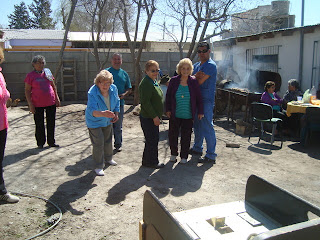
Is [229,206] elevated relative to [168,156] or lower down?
elevated

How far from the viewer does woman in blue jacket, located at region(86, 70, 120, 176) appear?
451 cm

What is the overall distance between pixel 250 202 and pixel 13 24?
2338 inches

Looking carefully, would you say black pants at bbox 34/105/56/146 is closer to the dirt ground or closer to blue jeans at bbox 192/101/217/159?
the dirt ground

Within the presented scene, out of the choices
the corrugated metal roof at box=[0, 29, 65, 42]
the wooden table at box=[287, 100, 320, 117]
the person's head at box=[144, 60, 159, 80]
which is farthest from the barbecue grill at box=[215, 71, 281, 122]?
the corrugated metal roof at box=[0, 29, 65, 42]

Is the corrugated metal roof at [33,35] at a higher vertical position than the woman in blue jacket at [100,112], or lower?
higher

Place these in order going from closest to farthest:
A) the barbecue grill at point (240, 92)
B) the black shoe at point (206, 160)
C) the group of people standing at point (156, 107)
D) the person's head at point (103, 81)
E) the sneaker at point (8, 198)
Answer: the sneaker at point (8, 198), the person's head at point (103, 81), the group of people standing at point (156, 107), the black shoe at point (206, 160), the barbecue grill at point (240, 92)

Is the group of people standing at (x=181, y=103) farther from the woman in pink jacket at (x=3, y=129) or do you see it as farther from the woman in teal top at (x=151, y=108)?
the woman in pink jacket at (x=3, y=129)

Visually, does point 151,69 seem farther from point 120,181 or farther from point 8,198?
point 8,198

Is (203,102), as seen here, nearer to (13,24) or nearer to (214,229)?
(214,229)

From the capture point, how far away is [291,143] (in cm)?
708

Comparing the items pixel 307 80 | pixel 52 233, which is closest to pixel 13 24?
pixel 307 80

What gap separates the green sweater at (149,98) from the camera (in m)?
4.81

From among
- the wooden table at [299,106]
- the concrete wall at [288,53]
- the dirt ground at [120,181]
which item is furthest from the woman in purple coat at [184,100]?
the concrete wall at [288,53]

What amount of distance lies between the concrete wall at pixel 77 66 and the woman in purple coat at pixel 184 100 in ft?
34.5
